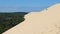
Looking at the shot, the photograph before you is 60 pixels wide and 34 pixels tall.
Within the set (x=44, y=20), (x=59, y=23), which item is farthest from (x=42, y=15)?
(x=59, y=23)

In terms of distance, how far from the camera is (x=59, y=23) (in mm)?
18875

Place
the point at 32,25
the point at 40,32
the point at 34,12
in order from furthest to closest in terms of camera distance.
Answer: the point at 34,12 → the point at 32,25 → the point at 40,32

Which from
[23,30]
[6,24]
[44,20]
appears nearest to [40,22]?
[44,20]

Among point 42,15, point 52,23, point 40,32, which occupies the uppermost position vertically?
point 42,15

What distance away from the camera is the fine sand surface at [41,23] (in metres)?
18.6

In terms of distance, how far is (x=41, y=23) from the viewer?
1989 centimetres

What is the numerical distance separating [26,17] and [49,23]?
2.97 m

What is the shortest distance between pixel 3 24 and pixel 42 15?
3.67 meters

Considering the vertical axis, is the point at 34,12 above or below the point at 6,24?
above

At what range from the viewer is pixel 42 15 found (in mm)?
21203

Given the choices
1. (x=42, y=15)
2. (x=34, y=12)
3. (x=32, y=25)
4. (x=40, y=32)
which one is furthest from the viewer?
(x=34, y=12)

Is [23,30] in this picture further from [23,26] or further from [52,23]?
[52,23]

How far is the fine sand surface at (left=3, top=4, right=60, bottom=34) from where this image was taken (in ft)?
61.0

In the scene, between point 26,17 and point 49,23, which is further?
point 26,17
